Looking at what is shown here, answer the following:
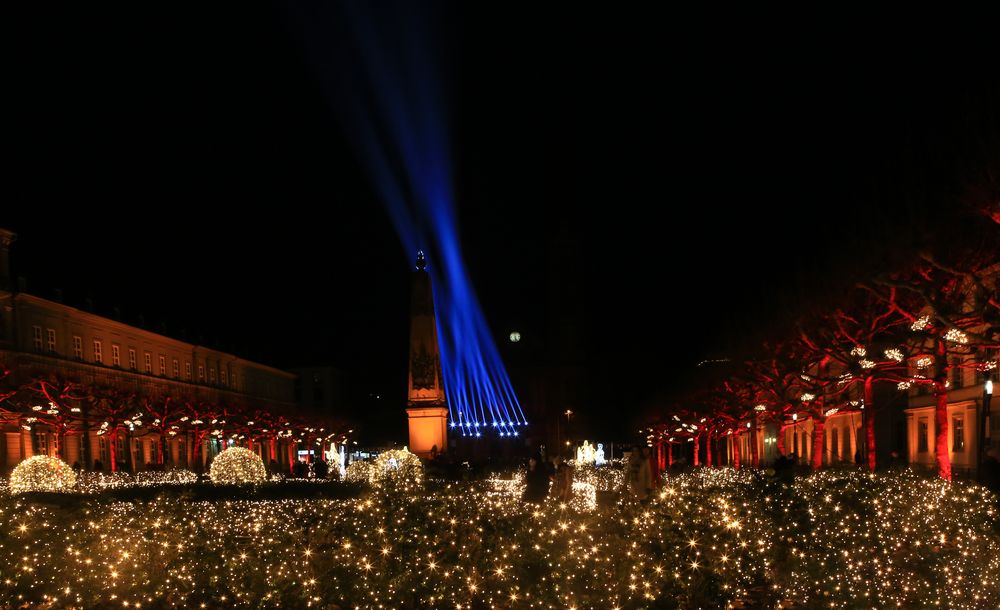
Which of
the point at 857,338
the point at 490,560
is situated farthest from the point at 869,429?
the point at 490,560

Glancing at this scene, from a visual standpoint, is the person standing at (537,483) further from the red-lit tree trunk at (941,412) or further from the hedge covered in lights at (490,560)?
the hedge covered in lights at (490,560)

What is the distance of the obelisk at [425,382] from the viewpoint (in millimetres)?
48625

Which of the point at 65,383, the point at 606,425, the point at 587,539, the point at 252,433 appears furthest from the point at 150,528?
the point at 606,425

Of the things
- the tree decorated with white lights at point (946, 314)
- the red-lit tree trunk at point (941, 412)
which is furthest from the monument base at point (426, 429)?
the red-lit tree trunk at point (941, 412)

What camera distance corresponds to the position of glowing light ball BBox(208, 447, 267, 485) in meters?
34.3

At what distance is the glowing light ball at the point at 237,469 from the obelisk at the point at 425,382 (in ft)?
43.9

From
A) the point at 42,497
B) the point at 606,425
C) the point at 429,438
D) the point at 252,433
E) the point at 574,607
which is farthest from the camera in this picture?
the point at 606,425

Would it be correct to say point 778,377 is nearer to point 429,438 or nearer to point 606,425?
point 429,438

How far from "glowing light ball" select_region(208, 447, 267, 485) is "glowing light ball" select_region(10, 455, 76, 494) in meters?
6.28

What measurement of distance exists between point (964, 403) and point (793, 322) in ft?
54.2

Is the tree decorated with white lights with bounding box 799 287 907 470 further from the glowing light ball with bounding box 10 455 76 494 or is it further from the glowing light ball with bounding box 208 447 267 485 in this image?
the glowing light ball with bounding box 10 455 76 494

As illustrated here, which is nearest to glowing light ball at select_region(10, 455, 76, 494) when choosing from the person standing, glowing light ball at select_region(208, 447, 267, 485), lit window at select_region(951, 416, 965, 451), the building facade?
glowing light ball at select_region(208, 447, 267, 485)

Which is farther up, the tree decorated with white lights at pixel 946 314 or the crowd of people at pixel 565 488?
the tree decorated with white lights at pixel 946 314

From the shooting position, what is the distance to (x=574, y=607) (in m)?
10.3
